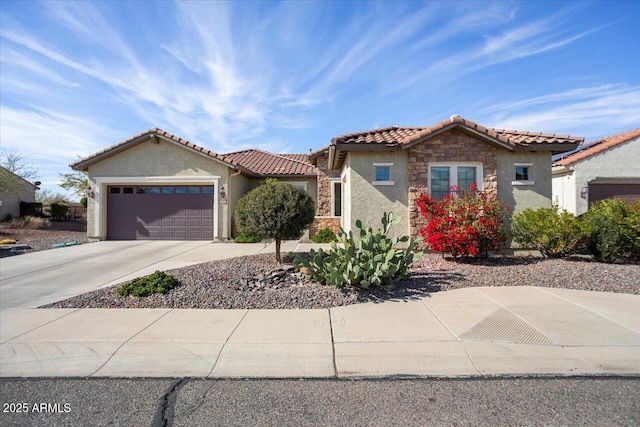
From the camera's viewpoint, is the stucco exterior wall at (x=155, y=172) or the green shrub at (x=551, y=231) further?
the stucco exterior wall at (x=155, y=172)

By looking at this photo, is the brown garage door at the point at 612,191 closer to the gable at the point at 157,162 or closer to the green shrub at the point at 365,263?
the green shrub at the point at 365,263

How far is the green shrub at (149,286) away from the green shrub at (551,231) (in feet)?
28.9

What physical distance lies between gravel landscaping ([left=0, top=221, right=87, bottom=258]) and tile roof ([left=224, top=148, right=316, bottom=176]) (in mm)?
8034

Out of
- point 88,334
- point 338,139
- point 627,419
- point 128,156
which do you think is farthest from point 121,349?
point 128,156

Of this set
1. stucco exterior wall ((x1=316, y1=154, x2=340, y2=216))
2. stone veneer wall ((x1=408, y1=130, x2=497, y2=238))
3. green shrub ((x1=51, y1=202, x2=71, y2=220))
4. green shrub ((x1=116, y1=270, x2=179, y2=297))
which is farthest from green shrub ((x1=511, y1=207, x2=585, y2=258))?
green shrub ((x1=51, y1=202, x2=71, y2=220))

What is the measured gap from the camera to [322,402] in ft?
10.6

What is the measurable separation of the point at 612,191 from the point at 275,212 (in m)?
15.8

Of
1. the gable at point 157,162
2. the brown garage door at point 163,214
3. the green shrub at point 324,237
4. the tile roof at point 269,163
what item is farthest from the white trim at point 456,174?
the brown garage door at point 163,214

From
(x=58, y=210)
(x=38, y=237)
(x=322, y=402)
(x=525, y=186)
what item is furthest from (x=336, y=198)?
(x=58, y=210)

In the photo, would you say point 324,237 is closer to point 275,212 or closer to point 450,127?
point 275,212

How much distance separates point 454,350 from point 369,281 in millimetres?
2282

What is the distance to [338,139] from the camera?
35.3ft

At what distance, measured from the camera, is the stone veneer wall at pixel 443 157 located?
10836 mm

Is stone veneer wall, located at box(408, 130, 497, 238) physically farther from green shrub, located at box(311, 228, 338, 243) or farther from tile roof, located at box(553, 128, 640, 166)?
tile roof, located at box(553, 128, 640, 166)
